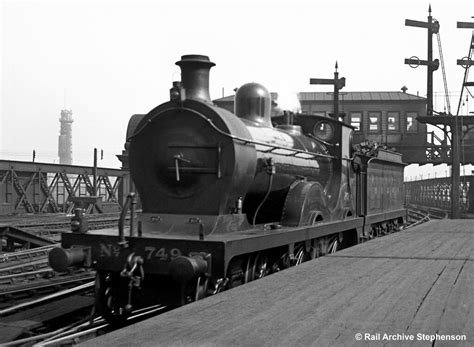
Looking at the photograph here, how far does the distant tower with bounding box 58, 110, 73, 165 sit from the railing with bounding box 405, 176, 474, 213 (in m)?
98.8

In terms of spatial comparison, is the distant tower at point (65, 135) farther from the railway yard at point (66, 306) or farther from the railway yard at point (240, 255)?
the railway yard at point (240, 255)

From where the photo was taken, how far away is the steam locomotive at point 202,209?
535 cm

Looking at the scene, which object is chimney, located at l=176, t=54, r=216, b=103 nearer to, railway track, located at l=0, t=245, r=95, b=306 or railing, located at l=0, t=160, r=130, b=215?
railway track, located at l=0, t=245, r=95, b=306

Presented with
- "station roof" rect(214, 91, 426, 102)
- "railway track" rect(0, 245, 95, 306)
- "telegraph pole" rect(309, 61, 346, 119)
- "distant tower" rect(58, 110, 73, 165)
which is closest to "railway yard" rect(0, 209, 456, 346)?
"railway track" rect(0, 245, 95, 306)

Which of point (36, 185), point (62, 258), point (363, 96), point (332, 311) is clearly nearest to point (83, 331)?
point (62, 258)

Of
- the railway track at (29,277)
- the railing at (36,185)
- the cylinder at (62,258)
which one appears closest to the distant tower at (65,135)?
the railing at (36,185)

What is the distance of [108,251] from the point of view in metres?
5.58

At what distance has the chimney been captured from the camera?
6.38 metres

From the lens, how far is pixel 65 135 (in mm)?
136625

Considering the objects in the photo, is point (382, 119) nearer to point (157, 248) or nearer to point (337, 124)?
point (337, 124)

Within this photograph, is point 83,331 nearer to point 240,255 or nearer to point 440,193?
point 240,255

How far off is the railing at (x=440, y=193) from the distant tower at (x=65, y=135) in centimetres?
9876

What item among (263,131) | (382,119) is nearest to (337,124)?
(263,131)

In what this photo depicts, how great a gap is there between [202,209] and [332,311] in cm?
294
